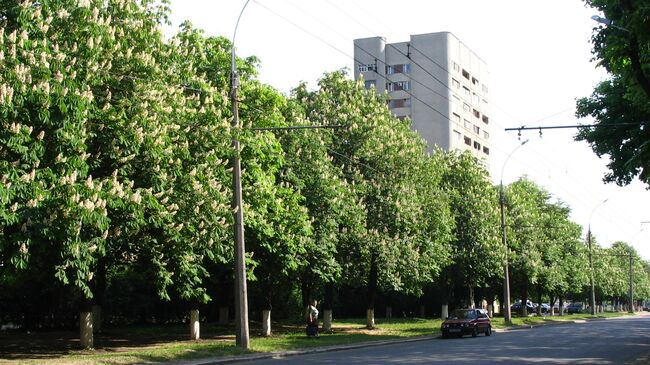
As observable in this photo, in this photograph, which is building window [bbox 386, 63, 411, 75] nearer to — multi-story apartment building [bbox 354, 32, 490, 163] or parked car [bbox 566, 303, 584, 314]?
multi-story apartment building [bbox 354, 32, 490, 163]

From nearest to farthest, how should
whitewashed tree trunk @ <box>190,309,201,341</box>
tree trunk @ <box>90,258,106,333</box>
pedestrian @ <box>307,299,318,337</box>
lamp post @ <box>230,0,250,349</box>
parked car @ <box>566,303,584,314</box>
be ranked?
1. lamp post @ <box>230,0,250,349</box>
2. tree trunk @ <box>90,258,106,333</box>
3. whitewashed tree trunk @ <box>190,309,201,341</box>
4. pedestrian @ <box>307,299,318,337</box>
5. parked car @ <box>566,303,584,314</box>

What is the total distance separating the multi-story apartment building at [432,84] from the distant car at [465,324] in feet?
172

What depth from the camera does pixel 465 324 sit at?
3425 cm

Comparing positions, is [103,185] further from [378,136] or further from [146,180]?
[378,136]

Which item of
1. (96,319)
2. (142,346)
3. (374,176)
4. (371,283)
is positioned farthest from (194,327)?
(374,176)

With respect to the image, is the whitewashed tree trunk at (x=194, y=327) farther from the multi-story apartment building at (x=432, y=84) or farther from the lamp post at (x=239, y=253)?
the multi-story apartment building at (x=432, y=84)

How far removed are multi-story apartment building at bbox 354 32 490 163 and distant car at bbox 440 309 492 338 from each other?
2069 inches

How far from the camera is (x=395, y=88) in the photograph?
92.9 metres

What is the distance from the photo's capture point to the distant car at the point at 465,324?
112ft

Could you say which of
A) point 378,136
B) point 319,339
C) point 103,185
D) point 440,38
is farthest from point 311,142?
point 440,38

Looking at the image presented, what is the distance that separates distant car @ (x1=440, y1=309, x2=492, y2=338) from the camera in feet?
112

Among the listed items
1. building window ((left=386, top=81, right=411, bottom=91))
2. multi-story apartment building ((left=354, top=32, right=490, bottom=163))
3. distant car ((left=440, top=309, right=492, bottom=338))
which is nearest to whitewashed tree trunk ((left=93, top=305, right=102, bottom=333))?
distant car ((left=440, top=309, right=492, bottom=338))

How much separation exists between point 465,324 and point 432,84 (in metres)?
60.3

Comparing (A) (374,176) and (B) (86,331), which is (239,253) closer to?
(B) (86,331)
